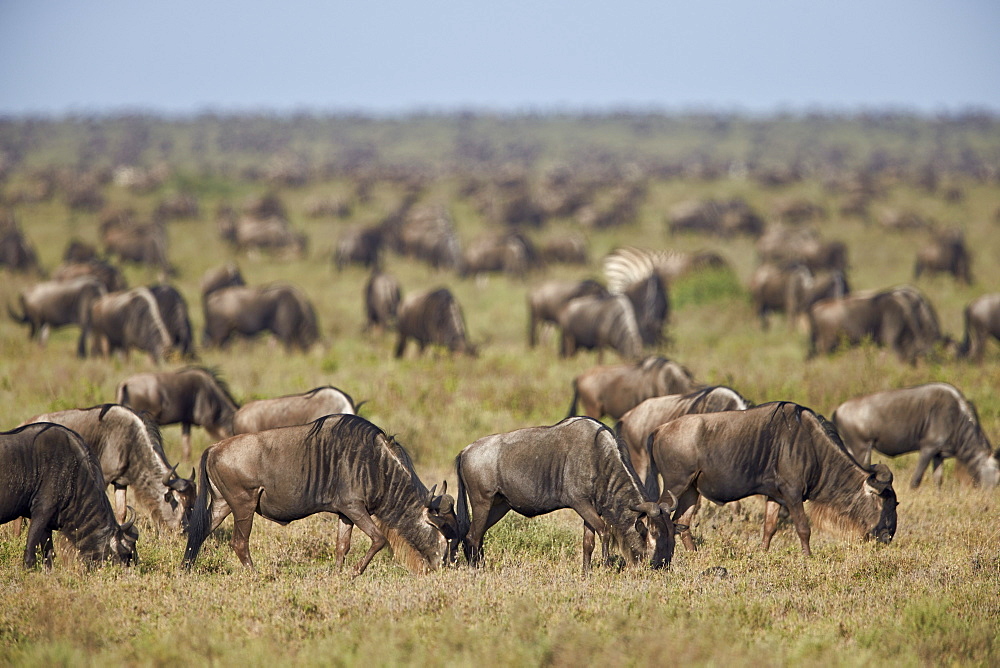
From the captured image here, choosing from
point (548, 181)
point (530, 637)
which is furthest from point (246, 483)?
point (548, 181)

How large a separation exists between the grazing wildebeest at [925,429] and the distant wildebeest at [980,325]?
4.90 meters

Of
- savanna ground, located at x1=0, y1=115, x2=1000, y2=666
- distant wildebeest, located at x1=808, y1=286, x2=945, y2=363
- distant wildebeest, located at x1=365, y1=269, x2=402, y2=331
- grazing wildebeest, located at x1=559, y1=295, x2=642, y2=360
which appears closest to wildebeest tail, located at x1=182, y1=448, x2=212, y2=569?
savanna ground, located at x1=0, y1=115, x2=1000, y2=666

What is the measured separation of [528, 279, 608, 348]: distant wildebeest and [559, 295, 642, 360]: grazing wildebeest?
50.2 inches

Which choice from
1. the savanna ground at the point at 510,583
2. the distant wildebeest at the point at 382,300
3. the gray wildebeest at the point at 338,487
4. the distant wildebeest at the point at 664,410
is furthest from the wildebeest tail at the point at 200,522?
the distant wildebeest at the point at 382,300

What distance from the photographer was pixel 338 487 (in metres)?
7.06

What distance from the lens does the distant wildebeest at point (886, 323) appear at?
1451cm

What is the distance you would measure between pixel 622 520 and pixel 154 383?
5919mm

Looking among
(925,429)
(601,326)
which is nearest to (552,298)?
(601,326)

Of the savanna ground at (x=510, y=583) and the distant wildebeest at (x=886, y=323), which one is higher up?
the distant wildebeest at (x=886, y=323)

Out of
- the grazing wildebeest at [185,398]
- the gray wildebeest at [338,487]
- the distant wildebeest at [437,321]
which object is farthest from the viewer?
the distant wildebeest at [437,321]

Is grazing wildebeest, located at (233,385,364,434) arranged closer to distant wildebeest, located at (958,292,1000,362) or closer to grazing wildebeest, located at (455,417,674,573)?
grazing wildebeest, located at (455,417,674,573)

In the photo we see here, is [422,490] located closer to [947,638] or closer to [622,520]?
[622,520]

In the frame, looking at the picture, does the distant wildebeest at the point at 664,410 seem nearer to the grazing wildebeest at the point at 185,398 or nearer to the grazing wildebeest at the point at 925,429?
the grazing wildebeest at the point at 925,429

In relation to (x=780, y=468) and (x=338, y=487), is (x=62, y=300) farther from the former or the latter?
(x=780, y=468)
